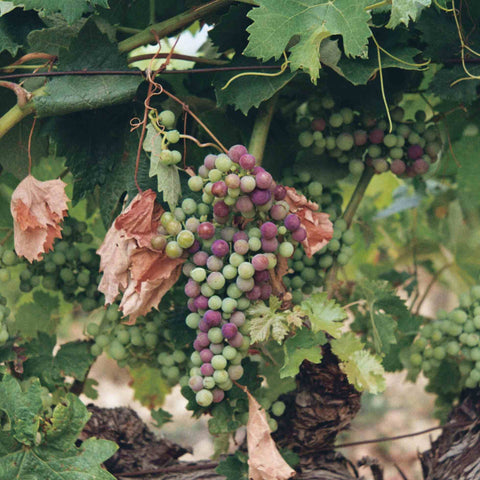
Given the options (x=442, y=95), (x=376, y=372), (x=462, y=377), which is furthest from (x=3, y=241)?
(x=462, y=377)

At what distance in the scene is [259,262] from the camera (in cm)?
87

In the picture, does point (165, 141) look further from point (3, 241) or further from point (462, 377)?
point (462, 377)

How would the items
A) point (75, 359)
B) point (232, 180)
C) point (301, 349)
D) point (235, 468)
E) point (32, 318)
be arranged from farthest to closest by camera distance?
point (32, 318)
point (75, 359)
point (235, 468)
point (301, 349)
point (232, 180)

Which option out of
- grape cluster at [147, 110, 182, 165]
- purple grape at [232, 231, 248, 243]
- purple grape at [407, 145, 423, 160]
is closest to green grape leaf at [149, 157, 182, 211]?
grape cluster at [147, 110, 182, 165]

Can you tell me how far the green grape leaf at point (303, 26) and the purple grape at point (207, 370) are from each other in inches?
17.6

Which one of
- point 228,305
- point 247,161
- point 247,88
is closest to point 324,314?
point 228,305

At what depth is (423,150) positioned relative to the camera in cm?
116

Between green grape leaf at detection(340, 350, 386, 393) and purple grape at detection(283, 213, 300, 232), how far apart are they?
0.25 metres

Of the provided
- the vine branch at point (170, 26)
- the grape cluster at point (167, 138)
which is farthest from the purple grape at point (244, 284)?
the vine branch at point (170, 26)

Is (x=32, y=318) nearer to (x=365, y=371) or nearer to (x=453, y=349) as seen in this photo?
(x=365, y=371)

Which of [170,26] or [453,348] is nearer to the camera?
[170,26]

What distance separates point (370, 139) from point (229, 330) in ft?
1.57

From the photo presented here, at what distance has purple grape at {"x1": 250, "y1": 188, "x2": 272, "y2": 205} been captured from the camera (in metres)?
0.87

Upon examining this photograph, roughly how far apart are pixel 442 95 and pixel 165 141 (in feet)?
1.68
